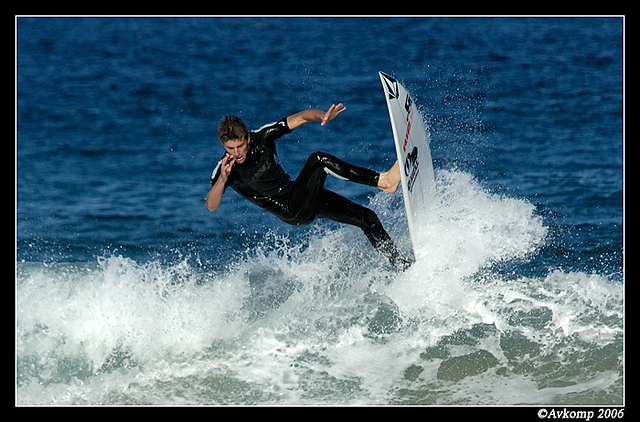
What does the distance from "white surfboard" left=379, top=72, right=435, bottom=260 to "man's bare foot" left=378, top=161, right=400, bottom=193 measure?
10 centimetres

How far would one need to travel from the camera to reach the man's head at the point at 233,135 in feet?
20.0

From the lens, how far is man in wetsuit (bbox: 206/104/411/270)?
21.5 ft

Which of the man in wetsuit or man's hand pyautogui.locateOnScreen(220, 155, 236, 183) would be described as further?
the man in wetsuit

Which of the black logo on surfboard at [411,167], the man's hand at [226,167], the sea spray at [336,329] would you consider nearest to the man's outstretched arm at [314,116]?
the man's hand at [226,167]

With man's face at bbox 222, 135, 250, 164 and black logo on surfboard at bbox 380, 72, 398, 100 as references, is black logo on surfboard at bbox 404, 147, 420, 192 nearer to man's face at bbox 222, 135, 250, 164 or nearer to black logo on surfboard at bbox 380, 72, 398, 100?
black logo on surfboard at bbox 380, 72, 398, 100

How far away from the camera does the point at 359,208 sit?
22.9 ft

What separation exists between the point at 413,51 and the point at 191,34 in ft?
26.7

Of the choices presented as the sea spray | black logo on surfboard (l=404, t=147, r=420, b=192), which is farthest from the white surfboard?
the sea spray

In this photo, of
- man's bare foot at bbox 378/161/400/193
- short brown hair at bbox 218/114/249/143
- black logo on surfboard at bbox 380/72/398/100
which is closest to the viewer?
short brown hair at bbox 218/114/249/143

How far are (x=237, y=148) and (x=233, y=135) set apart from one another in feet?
0.46

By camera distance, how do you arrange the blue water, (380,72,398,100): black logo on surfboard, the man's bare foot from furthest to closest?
(380,72,398,100): black logo on surfboard, the man's bare foot, the blue water

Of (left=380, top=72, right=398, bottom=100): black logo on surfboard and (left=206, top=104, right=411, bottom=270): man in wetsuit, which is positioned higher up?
(left=380, top=72, right=398, bottom=100): black logo on surfboard

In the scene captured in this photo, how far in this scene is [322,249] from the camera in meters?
8.04

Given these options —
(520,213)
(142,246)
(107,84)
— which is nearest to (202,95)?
(107,84)
